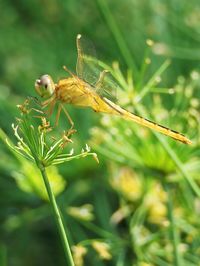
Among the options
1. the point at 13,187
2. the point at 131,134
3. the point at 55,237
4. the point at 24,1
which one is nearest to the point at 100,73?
the point at 131,134

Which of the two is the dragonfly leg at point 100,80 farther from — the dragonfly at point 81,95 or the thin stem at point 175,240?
the thin stem at point 175,240

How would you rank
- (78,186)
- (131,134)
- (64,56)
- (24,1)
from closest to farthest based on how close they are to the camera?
(131,134)
(78,186)
(64,56)
(24,1)

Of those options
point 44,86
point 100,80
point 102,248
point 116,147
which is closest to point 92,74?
point 100,80

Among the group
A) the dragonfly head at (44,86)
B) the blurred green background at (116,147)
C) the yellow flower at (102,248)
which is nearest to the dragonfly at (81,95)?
the dragonfly head at (44,86)

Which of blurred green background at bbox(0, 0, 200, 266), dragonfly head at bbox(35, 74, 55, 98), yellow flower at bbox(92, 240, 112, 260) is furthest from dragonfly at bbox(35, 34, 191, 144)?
yellow flower at bbox(92, 240, 112, 260)

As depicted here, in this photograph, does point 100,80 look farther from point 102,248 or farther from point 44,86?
point 102,248

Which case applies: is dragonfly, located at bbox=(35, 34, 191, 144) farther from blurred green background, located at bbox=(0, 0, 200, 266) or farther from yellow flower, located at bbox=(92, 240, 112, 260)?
yellow flower, located at bbox=(92, 240, 112, 260)

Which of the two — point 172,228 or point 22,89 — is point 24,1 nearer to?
point 22,89
